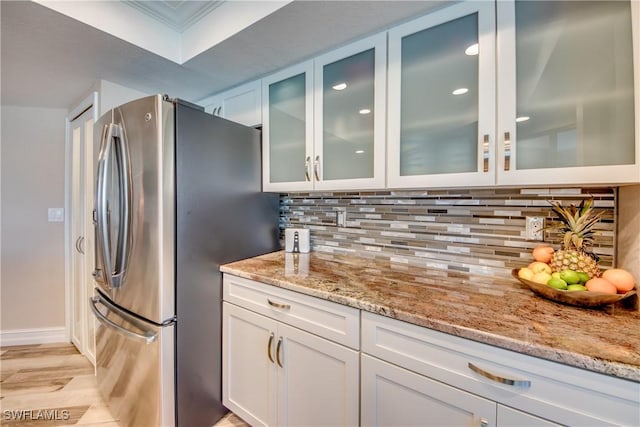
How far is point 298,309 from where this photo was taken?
117cm

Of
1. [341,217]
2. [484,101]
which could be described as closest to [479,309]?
[484,101]

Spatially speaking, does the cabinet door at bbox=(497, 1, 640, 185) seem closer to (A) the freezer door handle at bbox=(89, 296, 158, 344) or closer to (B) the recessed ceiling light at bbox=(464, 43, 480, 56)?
(B) the recessed ceiling light at bbox=(464, 43, 480, 56)

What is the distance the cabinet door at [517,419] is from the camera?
69 centimetres

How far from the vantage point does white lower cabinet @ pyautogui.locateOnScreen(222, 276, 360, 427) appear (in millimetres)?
1041

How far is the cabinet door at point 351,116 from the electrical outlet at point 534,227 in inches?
27.0

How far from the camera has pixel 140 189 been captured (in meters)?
1.27

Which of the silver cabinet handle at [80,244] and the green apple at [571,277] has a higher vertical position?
the green apple at [571,277]

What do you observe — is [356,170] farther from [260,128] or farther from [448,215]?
[260,128]

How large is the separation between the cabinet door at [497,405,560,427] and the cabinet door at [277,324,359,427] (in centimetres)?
45

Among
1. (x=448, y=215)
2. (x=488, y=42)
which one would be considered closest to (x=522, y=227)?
(x=448, y=215)

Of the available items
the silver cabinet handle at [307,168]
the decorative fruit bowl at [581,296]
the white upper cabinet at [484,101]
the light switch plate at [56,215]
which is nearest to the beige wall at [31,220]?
the light switch plate at [56,215]

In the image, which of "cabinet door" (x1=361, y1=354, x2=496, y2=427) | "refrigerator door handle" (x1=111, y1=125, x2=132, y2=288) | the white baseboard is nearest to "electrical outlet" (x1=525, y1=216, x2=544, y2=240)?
"cabinet door" (x1=361, y1=354, x2=496, y2=427)

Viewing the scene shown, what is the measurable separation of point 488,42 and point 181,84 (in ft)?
6.21

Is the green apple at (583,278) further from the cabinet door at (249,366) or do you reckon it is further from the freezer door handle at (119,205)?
the freezer door handle at (119,205)
